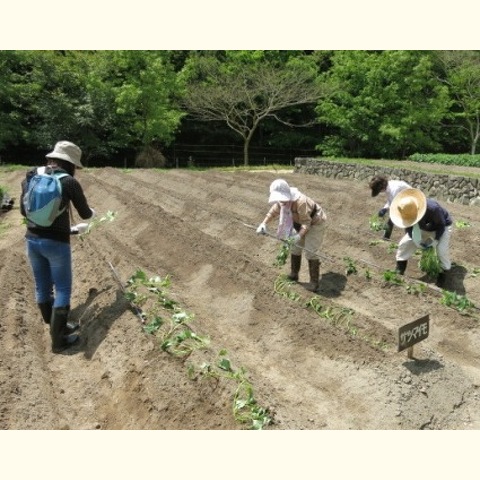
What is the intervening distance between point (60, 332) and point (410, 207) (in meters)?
4.19

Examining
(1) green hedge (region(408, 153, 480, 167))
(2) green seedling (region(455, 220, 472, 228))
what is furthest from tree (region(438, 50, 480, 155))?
(2) green seedling (region(455, 220, 472, 228))

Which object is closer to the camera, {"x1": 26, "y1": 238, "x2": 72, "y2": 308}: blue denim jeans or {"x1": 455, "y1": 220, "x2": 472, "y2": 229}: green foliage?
{"x1": 26, "y1": 238, "x2": 72, "y2": 308}: blue denim jeans

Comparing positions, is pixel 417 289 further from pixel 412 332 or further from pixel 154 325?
pixel 154 325

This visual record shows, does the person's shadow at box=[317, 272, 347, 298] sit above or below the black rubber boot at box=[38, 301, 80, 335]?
below

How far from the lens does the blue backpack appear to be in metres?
4.26

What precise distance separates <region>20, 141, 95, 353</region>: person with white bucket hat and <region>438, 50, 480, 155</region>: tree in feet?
88.2

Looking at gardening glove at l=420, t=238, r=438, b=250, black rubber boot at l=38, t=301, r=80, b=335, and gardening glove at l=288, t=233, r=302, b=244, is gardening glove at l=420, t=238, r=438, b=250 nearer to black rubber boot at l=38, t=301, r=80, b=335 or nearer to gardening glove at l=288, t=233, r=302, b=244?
gardening glove at l=288, t=233, r=302, b=244

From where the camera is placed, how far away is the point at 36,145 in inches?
951

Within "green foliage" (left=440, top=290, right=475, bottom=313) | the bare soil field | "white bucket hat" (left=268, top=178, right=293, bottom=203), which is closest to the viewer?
the bare soil field

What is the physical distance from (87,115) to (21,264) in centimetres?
1803

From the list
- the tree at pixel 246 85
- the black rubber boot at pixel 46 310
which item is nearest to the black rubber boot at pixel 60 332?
the black rubber boot at pixel 46 310

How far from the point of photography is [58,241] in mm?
4469

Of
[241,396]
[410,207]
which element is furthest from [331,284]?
[241,396]

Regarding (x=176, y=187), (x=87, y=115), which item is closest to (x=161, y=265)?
(x=176, y=187)
